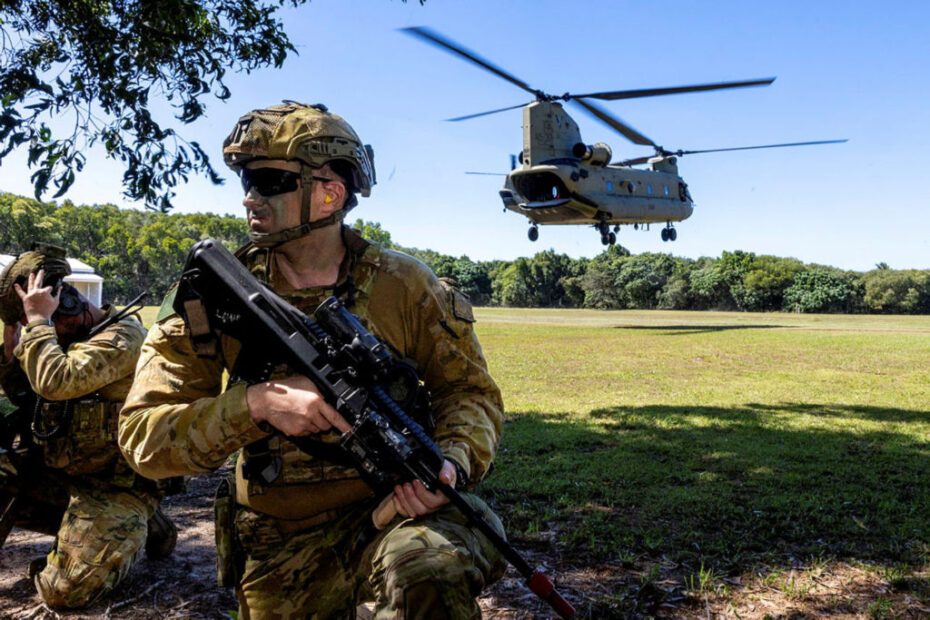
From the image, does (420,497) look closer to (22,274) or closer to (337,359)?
(337,359)

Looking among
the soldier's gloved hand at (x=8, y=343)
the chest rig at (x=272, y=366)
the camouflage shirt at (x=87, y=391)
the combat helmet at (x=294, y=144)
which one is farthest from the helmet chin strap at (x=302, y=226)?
the soldier's gloved hand at (x=8, y=343)

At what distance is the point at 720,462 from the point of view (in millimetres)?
6984

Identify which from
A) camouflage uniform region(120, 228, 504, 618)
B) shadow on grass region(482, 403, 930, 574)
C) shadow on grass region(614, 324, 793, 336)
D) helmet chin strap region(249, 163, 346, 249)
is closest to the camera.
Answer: camouflage uniform region(120, 228, 504, 618)

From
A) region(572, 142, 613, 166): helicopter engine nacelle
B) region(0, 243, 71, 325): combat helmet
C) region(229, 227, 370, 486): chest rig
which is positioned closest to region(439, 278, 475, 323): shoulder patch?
region(229, 227, 370, 486): chest rig

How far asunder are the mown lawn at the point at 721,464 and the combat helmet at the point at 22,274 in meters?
3.64

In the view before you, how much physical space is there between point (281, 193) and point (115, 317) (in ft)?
6.97

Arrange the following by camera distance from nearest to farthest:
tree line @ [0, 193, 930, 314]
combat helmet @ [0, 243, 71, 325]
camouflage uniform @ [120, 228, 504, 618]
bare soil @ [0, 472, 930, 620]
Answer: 1. camouflage uniform @ [120, 228, 504, 618]
2. bare soil @ [0, 472, 930, 620]
3. combat helmet @ [0, 243, 71, 325]
4. tree line @ [0, 193, 930, 314]

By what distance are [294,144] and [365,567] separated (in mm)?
1657

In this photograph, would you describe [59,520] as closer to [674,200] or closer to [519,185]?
Answer: [519,185]

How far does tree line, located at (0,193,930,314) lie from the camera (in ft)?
199

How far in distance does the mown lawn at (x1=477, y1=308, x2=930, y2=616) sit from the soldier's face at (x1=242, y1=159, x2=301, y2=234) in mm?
2988

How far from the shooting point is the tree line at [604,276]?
60.8 meters

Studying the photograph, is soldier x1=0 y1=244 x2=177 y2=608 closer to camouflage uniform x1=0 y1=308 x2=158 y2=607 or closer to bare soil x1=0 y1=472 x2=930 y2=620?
camouflage uniform x1=0 y1=308 x2=158 y2=607

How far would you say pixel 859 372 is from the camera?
14.6 metres
